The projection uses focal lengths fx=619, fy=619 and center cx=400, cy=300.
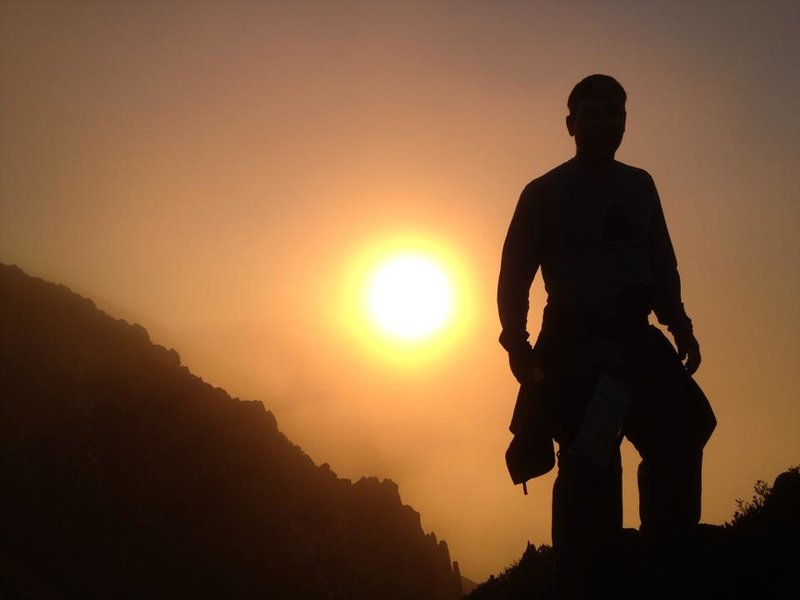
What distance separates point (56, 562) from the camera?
53.2 m

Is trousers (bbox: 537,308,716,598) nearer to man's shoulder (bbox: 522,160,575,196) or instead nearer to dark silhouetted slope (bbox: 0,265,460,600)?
man's shoulder (bbox: 522,160,575,196)

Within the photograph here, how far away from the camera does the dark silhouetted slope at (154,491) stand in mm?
57719

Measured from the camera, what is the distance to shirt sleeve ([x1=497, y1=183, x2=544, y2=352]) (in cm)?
441

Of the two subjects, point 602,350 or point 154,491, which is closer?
point 602,350

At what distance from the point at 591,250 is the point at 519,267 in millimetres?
519

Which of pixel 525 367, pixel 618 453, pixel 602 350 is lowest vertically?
pixel 618 453

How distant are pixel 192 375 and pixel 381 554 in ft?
122

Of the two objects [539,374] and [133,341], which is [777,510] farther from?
[133,341]

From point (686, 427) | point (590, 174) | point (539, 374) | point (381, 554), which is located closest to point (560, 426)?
point (539, 374)

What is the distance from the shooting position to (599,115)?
4.45m

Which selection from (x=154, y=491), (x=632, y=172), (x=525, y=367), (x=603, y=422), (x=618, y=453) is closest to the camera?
(x=603, y=422)

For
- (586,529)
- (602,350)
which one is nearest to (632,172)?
(602,350)

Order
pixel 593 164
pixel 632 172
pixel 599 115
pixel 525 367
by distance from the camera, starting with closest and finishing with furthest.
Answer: pixel 525 367 < pixel 599 115 < pixel 593 164 < pixel 632 172

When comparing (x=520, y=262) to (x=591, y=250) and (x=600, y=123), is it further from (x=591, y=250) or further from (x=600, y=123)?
(x=600, y=123)
